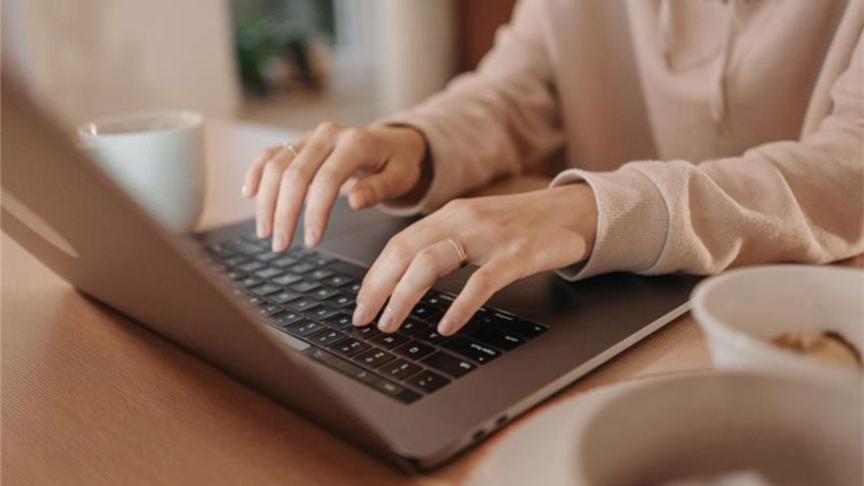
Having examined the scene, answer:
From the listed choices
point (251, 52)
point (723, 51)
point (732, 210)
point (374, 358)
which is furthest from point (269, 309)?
point (251, 52)

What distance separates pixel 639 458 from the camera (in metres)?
0.31

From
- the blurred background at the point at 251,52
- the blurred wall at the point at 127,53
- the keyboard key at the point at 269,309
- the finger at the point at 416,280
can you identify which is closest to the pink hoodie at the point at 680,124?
the finger at the point at 416,280

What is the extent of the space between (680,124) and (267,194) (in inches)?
20.8

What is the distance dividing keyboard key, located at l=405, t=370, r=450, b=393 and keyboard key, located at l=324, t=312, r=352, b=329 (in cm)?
9

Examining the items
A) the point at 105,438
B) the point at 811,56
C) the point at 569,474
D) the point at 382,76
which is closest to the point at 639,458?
the point at 569,474

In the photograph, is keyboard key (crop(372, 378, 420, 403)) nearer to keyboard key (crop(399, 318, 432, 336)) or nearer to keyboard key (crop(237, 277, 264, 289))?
keyboard key (crop(399, 318, 432, 336))

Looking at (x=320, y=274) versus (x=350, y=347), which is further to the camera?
(x=320, y=274)

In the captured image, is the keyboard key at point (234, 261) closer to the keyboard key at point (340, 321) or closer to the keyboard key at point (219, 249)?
the keyboard key at point (219, 249)

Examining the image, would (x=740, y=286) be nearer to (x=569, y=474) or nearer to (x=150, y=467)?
(x=569, y=474)

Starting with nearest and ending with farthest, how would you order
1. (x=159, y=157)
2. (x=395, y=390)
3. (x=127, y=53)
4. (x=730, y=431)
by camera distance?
(x=730, y=431), (x=395, y=390), (x=159, y=157), (x=127, y=53)

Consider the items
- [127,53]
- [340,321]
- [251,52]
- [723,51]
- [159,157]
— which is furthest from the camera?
[251,52]

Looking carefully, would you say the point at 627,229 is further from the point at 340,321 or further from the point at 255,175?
the point at 255,175

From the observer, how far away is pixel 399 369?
1.53 feet

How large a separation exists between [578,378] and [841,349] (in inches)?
6.1
